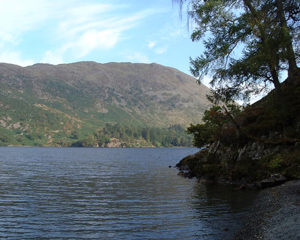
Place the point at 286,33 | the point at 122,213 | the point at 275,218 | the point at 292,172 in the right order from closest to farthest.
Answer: the point at 275,218, the point at 122,213, the point at 286,33, the point at 292,172

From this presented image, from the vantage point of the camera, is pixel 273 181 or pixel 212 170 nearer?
pixel 273 181

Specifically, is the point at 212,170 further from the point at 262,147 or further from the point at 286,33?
the point at 286,33

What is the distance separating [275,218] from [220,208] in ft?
21.2

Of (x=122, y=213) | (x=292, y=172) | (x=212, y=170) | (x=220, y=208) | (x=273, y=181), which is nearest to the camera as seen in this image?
(x=122, y=213)

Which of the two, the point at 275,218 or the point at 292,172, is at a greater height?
the point at 292,172

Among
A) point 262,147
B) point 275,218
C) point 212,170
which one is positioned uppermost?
point 262,147

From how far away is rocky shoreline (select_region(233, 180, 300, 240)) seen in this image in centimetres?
1389

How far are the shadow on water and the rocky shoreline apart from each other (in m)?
0.71

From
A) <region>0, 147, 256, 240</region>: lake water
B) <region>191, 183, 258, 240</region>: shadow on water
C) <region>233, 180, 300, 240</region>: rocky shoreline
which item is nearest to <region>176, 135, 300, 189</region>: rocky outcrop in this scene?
<region>191, 183, 258, 240</region>: shadow on water

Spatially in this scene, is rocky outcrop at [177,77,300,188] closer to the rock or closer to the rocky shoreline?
the rock

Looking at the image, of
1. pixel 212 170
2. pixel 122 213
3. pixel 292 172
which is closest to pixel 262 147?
pixel 292 172

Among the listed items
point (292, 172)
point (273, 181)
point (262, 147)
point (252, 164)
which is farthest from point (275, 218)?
point (262, 147)

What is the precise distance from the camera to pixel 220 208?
23.0 m

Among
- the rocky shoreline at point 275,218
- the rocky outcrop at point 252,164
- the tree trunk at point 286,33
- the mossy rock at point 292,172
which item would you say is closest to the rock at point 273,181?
the rocky outcrop at point 252,164
